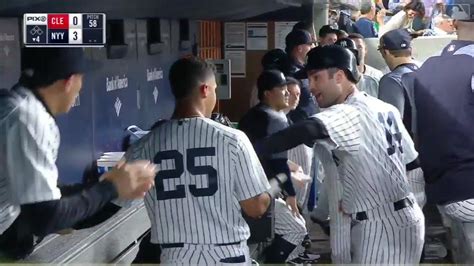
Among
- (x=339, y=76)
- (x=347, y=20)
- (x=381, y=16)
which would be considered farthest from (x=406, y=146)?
(x=347, y=20)

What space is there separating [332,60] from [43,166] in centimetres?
126

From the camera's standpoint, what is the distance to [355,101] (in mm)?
3383

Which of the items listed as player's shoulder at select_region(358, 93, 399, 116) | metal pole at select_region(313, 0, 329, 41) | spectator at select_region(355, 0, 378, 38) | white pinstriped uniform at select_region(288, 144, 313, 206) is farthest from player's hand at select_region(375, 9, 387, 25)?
player's shoulder at select_region(358, 93, 399, 116)

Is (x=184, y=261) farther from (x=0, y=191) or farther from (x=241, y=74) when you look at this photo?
(x=241, y=74)

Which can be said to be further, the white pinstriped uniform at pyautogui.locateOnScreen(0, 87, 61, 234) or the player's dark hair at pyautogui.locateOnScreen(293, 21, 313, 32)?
the player's dark hair at pyautogui.locateOnScreen(293, 21, 313, 32)

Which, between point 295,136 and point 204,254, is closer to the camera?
point 204,254

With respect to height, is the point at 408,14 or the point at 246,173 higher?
the point at 408,14

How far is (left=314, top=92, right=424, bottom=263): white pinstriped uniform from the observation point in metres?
3.31

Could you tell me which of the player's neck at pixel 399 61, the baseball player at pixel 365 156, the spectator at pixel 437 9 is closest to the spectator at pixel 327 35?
the spectator at pixel 437 9

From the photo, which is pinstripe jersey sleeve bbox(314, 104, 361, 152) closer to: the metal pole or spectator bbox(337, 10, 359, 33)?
the metal pole

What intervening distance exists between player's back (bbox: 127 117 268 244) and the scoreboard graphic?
48cm

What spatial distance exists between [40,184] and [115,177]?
20cm

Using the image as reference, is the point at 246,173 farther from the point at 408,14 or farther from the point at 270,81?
the point at 408,14

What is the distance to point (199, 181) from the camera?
2875 millimetres
